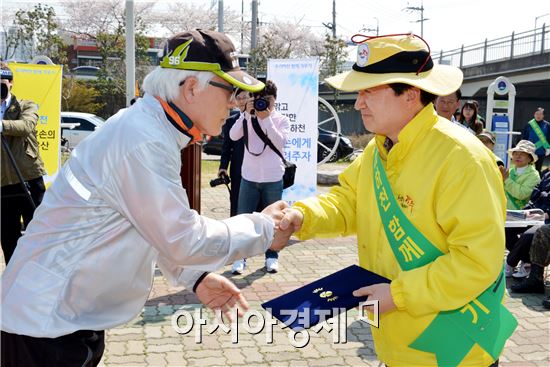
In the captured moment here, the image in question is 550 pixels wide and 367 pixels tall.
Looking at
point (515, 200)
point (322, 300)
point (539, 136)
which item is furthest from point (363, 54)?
point (539, 136)

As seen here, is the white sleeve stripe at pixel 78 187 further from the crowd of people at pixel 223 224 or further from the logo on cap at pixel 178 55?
the logo on cap at pixel 178 55

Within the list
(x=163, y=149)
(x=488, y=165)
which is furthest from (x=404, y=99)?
(x=163, y=149)

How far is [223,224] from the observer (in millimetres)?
2193

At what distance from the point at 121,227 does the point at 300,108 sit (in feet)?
22.6

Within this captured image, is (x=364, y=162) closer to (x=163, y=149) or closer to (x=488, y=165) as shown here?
(x=488, y=165)

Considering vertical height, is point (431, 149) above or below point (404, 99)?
below

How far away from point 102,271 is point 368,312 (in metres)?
1.02

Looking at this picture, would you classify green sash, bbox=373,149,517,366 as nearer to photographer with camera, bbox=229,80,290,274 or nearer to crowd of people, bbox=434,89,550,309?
crowd of people, bbox=434,89,550,309

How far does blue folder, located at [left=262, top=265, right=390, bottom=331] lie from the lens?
2.25m

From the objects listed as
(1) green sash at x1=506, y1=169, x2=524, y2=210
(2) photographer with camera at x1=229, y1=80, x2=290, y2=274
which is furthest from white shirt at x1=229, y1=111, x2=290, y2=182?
(1) green sash at x1=506, y1=169, x2=524, y2=210

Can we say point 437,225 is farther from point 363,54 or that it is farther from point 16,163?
point 16,163

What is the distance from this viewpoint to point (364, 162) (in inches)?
103

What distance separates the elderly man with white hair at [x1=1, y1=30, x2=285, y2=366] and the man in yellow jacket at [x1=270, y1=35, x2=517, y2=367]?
0.52 meters

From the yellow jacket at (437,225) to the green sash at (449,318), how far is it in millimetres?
27
